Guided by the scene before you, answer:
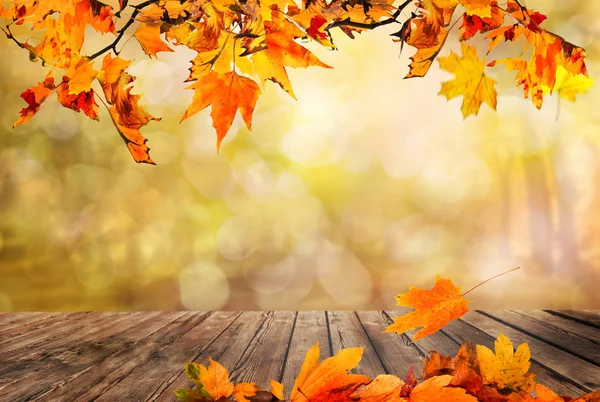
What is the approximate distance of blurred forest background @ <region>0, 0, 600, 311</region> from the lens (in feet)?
6.15

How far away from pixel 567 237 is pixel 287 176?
1.04m

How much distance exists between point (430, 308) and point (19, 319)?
4.62 ft

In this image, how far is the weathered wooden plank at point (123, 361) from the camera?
870 mm

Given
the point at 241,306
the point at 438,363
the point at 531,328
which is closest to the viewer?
the point at 438,363

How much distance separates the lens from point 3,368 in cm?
105

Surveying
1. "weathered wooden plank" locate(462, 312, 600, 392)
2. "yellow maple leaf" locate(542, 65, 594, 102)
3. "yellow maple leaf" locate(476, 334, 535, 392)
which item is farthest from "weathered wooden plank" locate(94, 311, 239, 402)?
"yellow maple leaf" locate(542, 65, 594, 102)

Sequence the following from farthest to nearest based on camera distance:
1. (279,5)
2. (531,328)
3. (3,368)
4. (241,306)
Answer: (241,306)
(531,328)
(3,368)
(279,5)

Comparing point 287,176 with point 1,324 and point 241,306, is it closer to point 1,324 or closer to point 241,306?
point 241,306

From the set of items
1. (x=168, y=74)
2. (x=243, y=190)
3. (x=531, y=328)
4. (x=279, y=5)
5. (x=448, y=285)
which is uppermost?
(x=168, y=74)

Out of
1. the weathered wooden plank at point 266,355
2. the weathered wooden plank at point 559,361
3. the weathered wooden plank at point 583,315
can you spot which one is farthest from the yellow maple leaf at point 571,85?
the weathered wooden plank at point 266,355

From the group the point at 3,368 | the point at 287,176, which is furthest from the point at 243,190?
the point at 3,368

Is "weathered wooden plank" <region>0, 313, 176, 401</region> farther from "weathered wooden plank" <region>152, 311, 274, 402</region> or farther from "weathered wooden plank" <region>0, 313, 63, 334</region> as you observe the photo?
"weathered wooden plank" <region>0, 313, 63, 334</region>

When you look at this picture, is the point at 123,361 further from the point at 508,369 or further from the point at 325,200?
the point at 325,200

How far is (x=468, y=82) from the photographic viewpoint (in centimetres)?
146
